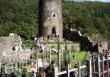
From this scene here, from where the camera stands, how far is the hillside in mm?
74562

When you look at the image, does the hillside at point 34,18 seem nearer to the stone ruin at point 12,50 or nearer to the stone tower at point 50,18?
the stone tower at point 50,18

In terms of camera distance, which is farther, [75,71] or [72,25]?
[72,25]

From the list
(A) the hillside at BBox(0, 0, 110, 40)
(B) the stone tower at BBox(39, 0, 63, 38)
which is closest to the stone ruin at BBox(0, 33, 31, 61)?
(B) the stone tower at BBox(39, 0, 63, 38)

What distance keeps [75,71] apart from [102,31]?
204 feet

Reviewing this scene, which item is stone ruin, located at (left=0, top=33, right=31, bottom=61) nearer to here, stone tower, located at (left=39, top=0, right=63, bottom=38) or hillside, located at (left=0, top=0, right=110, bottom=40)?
stone tower, located at (left=39, top=0, right=63, bottom=38)

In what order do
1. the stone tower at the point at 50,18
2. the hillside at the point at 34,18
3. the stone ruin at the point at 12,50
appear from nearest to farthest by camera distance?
the stone ruin at the point at 12,50
the stone tower at the point at 50,18
the hillside at the point at 34,18

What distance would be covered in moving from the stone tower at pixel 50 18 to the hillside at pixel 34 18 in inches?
962

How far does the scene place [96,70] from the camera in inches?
658

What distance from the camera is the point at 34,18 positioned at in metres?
82.1

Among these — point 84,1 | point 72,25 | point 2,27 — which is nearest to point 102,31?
point 72,25

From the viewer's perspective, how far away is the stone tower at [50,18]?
143ft

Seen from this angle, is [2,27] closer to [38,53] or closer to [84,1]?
[84,1]

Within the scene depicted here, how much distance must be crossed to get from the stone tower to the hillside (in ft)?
80.2

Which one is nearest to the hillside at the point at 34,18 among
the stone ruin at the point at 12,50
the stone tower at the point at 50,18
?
the stone tower at the point at 50,18
